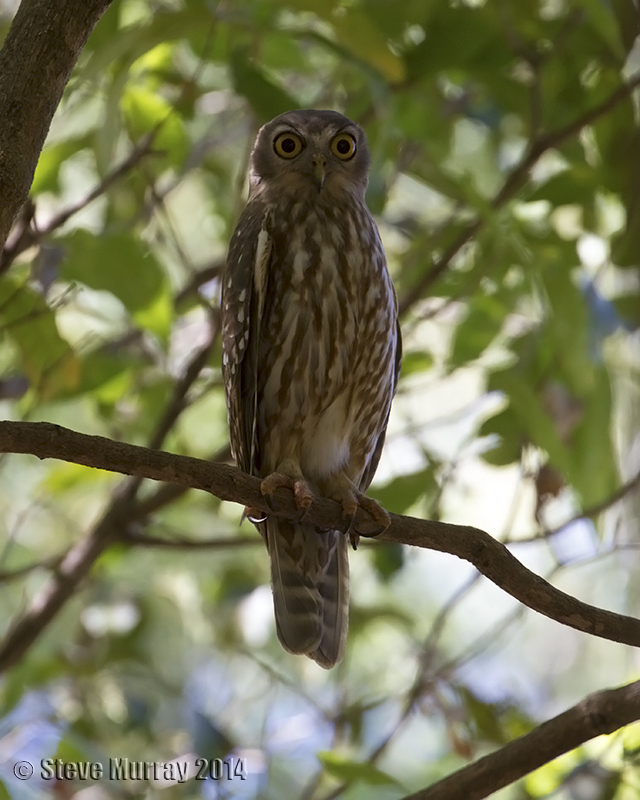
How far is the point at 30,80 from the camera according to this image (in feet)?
5.29

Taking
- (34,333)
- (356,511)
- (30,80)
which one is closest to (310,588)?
(356,511)

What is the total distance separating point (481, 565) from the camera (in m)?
2.04

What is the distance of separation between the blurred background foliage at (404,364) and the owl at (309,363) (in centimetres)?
21

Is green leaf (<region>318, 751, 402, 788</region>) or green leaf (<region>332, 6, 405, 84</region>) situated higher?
green leaf (<region>332, 6, 405, 84</region>)

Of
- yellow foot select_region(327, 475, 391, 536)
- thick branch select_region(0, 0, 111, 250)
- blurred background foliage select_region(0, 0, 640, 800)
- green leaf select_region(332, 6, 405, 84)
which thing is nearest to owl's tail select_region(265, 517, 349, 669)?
yellow foot select_region(327, 475, 391, 536)

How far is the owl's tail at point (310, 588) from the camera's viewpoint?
283 centimetres

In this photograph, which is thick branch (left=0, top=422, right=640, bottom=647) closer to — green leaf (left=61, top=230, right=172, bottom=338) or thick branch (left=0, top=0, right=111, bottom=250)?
thick branch (left=0, top=0, right=111, bottom=250)

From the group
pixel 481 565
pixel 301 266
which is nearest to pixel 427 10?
pixel 301 266

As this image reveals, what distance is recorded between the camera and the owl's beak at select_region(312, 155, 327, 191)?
3.01 metres

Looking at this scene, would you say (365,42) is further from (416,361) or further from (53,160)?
(416,361)

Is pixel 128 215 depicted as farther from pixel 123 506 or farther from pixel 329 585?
pixel 329 585

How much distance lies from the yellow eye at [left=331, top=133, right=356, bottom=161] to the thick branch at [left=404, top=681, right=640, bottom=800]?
6.27ft

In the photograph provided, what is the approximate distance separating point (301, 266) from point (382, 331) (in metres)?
0.31

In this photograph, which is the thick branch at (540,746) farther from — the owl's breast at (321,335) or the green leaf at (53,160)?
the green leaf at (53,160)
